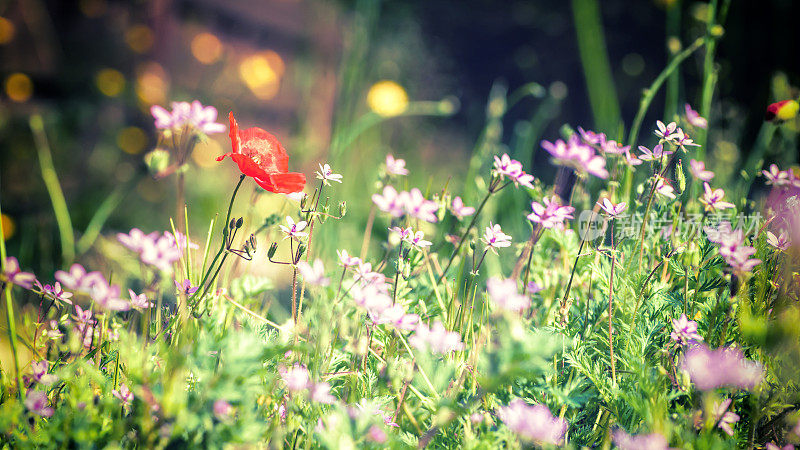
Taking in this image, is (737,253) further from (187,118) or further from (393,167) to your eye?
(187,118)

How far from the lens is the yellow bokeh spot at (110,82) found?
7.44 feet

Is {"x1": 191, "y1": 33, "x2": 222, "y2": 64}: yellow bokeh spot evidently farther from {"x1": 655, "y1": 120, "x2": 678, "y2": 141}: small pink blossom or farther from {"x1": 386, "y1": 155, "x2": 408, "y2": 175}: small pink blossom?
{"x1": 655, "y1": 120, "x2": 678, "y2": 141}: small pink blossom

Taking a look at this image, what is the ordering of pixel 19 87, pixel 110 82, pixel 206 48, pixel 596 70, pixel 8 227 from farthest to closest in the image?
1. pixel 206 48
2. pixel 110 82
3. pixel 19 87
4. pixel 596 70
5. pixel 8 227

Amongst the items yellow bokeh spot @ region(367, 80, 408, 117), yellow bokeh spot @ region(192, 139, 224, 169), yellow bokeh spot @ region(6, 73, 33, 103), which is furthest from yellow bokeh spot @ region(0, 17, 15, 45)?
yellow bokeh spot @ region(367, 80, 408, 117)

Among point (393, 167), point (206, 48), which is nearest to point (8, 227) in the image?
point (206, 48)

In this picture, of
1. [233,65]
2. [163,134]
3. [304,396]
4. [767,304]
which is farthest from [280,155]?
[233,65]

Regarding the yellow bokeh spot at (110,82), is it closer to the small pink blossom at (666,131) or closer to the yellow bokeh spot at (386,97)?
the yellow bokeh spot at (386,97)

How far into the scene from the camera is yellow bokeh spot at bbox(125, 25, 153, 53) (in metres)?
2.31

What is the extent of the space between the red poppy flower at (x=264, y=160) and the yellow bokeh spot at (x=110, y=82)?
187cm

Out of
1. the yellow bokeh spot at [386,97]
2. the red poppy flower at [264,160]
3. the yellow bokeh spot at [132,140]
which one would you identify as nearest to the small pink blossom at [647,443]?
the red poppy flower at [264,160]

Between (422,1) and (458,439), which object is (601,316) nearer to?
(458,439)

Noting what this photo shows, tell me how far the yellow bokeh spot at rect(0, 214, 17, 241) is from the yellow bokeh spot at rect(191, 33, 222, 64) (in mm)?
1207

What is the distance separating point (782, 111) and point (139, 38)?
2518mm

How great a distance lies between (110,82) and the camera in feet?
7.54
